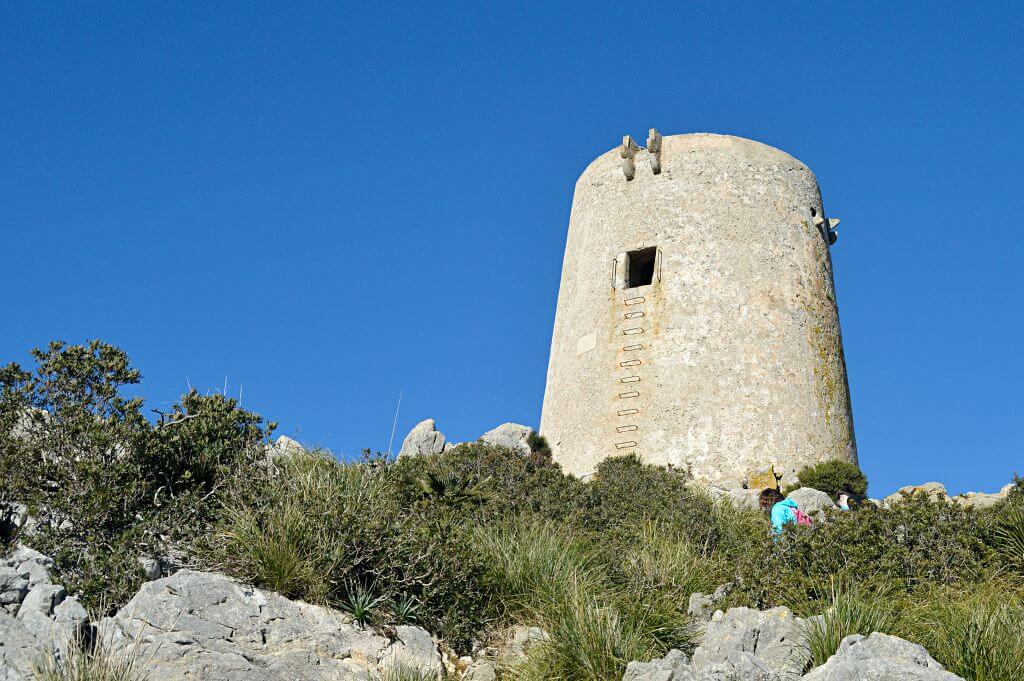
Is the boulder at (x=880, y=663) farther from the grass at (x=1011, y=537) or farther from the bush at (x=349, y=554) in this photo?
the grass at (x=1011, y=537)

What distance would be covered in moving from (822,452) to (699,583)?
831 cm

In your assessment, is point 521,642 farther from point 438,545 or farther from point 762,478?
point 762,478

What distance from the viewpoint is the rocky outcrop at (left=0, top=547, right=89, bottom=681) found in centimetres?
607

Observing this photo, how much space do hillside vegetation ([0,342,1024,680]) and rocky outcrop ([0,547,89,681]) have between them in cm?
43

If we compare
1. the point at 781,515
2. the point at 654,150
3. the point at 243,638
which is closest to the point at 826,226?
the point at 654,150

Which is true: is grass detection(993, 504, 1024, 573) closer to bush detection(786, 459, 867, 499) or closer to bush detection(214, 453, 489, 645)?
bush detection(214, 453, 489, 645)

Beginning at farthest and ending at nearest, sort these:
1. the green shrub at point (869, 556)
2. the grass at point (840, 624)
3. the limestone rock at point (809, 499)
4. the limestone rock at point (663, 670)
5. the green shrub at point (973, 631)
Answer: the limestone rock at point (809, 499) → the green shrub at point (869, 556) → the grass at point (840, 624) → the green shrub at point (973, 631) → the limestone rock at point (663, 670)

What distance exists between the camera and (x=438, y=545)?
328 inches

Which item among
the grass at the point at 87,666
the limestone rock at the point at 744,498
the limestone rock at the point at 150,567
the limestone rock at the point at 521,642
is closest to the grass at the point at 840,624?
the limestone rock at the point at 521,642

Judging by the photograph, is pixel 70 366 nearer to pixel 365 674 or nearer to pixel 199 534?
pixel 199 534

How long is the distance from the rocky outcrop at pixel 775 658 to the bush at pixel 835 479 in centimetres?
823

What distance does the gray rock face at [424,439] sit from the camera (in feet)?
62.4

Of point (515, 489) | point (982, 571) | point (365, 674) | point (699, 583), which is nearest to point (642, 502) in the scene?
point (515, 489)

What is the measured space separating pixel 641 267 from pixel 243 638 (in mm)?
12768
